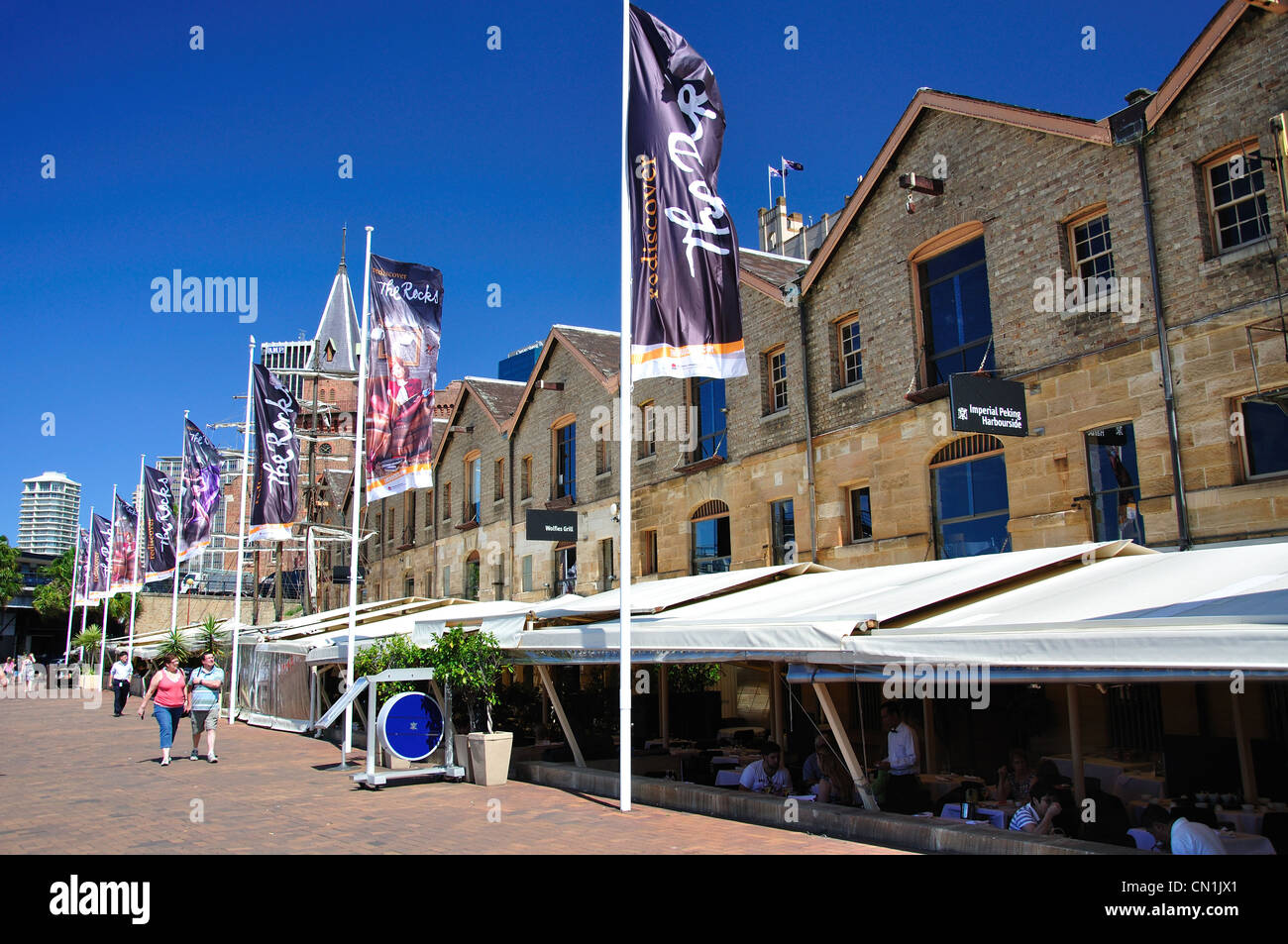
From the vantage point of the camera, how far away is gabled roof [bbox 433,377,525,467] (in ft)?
111

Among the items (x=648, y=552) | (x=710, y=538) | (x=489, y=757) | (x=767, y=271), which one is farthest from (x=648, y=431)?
(x=489, y=757)

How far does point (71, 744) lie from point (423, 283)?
12011 millimetres

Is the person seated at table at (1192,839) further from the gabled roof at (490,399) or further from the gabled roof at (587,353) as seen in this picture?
the gabled roof at (490,399)

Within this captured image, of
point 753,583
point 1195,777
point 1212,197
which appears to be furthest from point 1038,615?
point 1212,197

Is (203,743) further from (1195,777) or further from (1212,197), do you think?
(1212,197)

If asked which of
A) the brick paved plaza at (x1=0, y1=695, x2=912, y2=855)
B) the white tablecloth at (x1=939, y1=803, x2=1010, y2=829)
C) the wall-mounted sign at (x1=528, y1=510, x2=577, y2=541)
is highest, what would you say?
the wall-mounted sign at (x1=528, y1=510, x2=577, y2=541)

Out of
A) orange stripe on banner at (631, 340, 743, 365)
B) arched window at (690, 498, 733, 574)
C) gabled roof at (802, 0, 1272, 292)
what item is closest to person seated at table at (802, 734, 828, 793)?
orange stripe on banner at (631, 340, 743, 365)

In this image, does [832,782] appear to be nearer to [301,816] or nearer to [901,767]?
[901,767]

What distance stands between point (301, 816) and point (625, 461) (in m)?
5.51

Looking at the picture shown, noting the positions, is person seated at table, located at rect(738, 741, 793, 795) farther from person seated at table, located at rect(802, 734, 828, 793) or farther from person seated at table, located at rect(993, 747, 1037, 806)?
person seated at table, located at rect(993, 747, 1037, 806)

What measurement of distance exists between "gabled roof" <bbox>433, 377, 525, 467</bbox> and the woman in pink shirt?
1621 centimetres

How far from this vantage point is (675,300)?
11.9 meters

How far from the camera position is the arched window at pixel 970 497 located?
16.7 metres

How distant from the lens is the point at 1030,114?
1616cm
